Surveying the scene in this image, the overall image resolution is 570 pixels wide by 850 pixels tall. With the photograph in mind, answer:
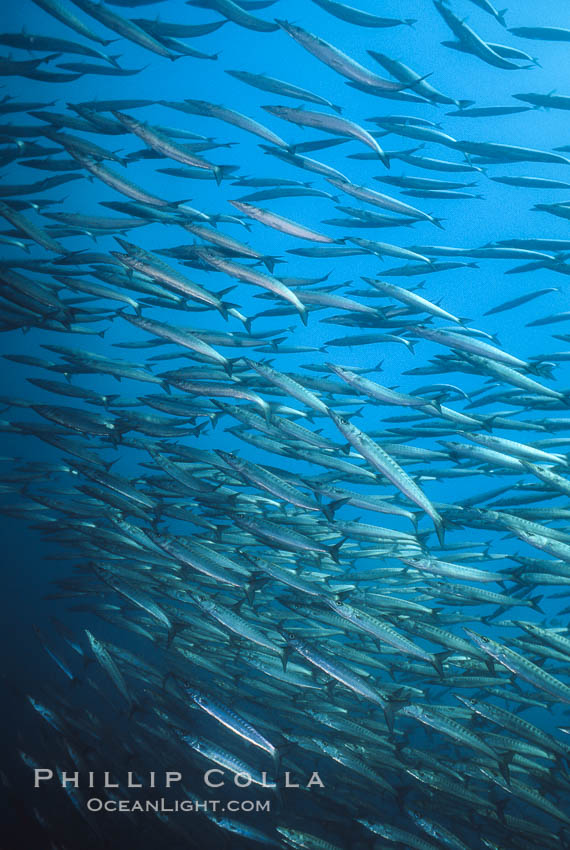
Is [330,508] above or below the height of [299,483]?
above

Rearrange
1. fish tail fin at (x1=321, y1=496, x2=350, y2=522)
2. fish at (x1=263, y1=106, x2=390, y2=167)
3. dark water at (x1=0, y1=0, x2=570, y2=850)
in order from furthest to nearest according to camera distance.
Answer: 1. dark water at (x1=0, y1=0, x2=570, y2=850)
2. fish tail fin at (x1=321, y1=496, x2=350, y2=522)
3. fish at (x1=263, y1=106, x2=390, y2=167)

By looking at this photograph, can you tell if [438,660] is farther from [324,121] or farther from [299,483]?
[324,121]

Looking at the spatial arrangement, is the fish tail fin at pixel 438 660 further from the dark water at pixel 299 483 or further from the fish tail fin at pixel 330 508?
the fish tail fin at pixel 330 508

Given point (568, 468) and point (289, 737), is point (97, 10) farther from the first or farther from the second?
point (289, 737)

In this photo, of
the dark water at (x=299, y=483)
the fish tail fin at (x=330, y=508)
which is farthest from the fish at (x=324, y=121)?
the fish tail fin at (x=330, y=508)

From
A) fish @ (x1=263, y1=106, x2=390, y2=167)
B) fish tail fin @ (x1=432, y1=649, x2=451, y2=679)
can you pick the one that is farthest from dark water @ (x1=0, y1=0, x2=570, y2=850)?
fish @ (x1=263, y1=106, x2=390, y2=167)

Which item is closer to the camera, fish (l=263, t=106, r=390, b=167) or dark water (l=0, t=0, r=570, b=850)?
fish (l=263, t=106, r=390, b=167)

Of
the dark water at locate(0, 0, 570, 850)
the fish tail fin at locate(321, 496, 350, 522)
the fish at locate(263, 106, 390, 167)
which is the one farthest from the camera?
the dark water at locate(0, 0, 570, 850)

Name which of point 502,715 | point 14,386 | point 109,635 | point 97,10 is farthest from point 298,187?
point 109,635

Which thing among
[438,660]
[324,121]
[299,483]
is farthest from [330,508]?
[324,121]

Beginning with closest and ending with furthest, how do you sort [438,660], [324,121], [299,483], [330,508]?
[324,121], [330,508], [438,660], [299,483]

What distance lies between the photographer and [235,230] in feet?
39.5

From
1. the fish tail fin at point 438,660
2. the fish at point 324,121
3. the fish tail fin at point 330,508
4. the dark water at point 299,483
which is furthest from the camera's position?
the dark water at point 299,483

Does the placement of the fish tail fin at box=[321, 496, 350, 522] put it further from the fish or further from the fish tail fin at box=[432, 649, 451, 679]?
the fish
